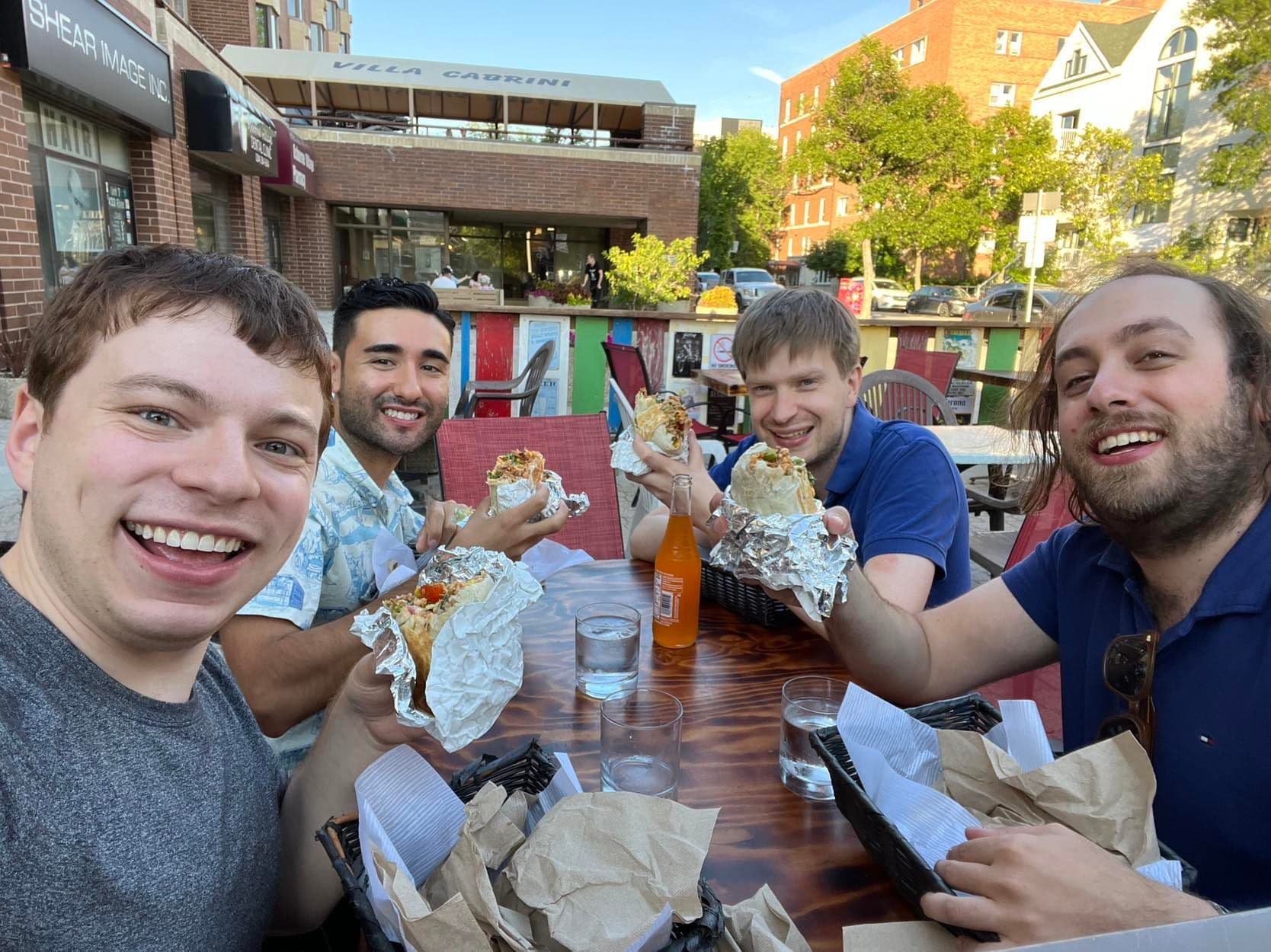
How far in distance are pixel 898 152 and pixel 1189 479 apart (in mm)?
20492

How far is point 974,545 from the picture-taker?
345cm

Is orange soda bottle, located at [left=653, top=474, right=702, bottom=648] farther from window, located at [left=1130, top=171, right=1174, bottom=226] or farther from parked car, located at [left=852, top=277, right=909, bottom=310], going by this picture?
window, located at [left=1130, top=171, right=1174, bottom=226]

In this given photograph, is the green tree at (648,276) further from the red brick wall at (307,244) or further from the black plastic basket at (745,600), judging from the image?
the red brick wall at (307,244)

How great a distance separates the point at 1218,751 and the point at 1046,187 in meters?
21.3

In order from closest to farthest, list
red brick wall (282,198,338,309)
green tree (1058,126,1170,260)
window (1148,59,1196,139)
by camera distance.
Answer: green tree (1058,126,1170,260)
red brick wall (282,198,338,309)
window (1148,59,1196,139)

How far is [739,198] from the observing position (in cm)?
3338

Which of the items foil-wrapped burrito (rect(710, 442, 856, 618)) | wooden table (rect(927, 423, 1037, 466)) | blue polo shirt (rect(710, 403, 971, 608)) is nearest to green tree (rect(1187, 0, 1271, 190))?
wooden table (rect(927, 423, 1037, 466))

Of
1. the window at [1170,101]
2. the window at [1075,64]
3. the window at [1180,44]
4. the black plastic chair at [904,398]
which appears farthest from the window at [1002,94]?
the black plastic chair at [904,398]

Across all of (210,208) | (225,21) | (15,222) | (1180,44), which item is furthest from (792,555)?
(1180,44)

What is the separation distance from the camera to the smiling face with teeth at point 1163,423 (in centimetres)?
133

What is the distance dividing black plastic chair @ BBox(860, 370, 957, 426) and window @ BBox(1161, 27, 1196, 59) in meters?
30.8

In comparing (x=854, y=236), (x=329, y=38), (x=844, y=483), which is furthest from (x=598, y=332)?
(x=329, y=38)

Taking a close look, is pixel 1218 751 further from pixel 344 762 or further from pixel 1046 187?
pixel 1046 187

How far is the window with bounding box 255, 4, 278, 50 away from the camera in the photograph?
21.7 metres
